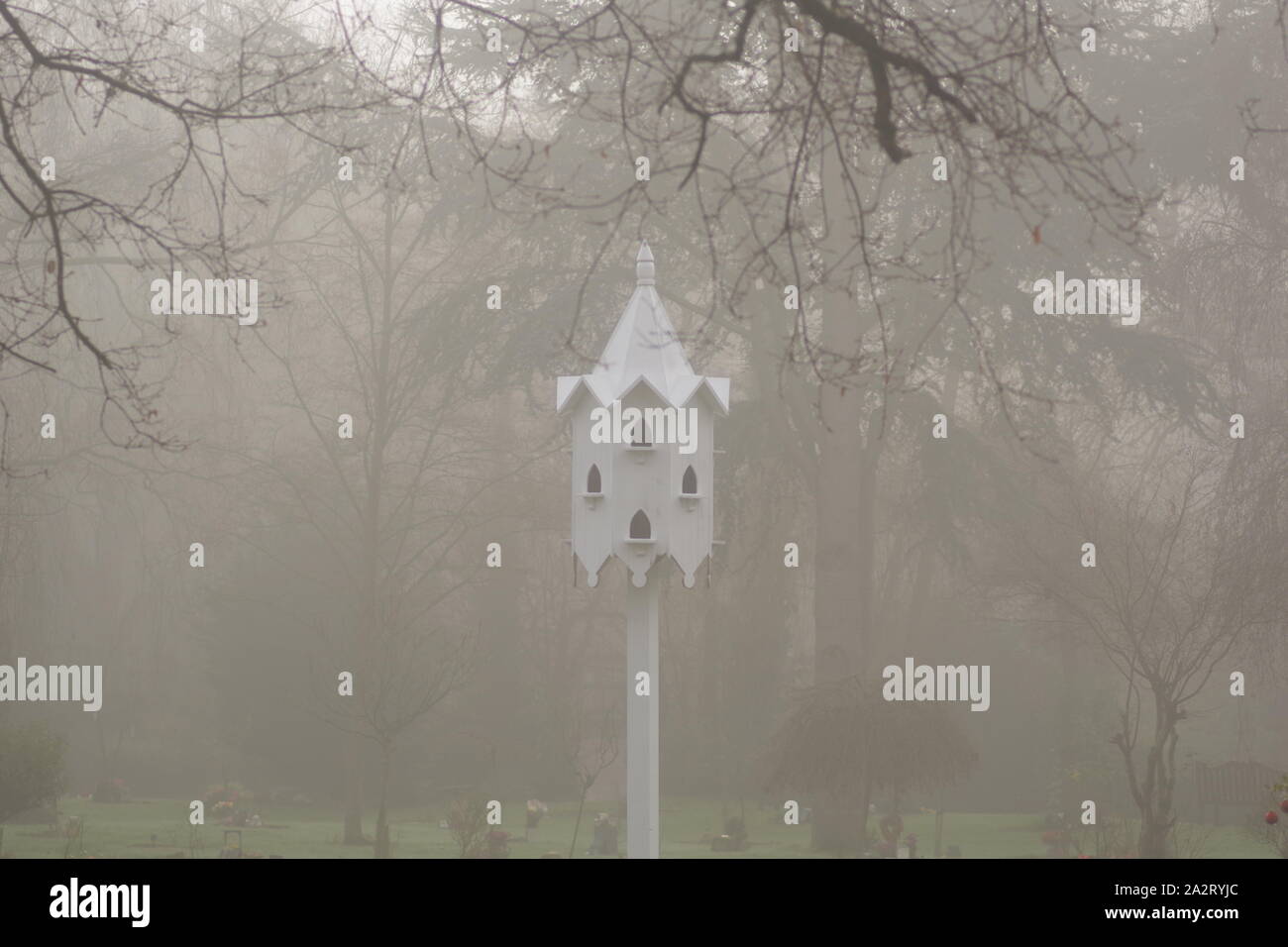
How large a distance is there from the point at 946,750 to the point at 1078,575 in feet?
Answer: 11.7

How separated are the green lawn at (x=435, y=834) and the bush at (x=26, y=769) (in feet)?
1.57

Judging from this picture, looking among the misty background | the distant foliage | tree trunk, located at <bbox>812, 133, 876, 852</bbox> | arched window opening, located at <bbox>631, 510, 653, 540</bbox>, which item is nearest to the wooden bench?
the misty background

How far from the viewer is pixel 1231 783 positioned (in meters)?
16.3

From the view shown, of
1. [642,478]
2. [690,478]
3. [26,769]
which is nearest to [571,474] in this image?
[26,769]

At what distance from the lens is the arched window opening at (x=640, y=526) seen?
329 inches

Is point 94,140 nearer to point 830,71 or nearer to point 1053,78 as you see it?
point 1053,78

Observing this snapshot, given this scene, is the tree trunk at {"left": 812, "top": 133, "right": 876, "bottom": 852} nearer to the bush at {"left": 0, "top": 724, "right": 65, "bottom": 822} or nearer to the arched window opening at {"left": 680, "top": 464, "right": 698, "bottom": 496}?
the arched window opening at {"left": 680, "top": 464, "right": 698, "bottom": 496}

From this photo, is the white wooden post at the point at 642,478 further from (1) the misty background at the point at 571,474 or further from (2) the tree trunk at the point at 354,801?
(2) the tree trunk at the point at 354,801

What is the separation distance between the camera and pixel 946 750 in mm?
12133

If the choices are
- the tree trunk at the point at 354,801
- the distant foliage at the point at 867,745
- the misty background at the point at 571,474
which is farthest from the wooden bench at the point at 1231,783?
the tree trunk at the point at 354,801

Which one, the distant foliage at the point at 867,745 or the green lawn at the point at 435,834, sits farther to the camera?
the green lawn at the point at 435,834

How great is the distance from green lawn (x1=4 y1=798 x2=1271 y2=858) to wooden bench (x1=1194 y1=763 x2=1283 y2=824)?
1.41ft

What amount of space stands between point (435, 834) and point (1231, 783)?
8404 millimetres
